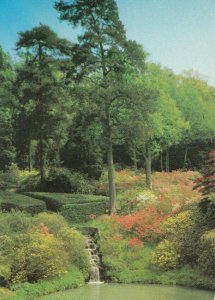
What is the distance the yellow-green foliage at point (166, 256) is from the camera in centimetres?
2028

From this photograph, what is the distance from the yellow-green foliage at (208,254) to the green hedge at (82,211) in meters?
8.35

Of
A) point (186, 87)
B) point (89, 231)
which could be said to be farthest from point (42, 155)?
point (186, 87)

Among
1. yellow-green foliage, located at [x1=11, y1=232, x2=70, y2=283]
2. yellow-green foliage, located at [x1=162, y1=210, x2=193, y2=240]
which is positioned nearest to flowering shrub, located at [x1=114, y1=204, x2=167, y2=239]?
yellow-green foliage, located at [x1=162, y1=210, x2=193, y2=240]

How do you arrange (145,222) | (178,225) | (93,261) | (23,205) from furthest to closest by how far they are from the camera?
(23,205) < (145,222) < (178,225) < (93,261)

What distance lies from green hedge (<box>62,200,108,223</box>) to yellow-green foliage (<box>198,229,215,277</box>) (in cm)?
835

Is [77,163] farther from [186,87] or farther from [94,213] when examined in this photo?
[186,87]

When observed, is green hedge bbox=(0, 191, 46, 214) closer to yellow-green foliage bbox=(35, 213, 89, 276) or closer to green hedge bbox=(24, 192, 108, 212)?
green hedge bbox=(24, 192, 108, 212)

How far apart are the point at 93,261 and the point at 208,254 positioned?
5150 millimetres

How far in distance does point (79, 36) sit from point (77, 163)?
9801 millimetres

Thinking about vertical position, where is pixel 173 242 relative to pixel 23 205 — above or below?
below

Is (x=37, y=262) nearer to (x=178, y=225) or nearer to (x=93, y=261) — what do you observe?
(x=93, y=261)

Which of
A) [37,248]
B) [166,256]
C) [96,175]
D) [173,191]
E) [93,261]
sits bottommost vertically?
[93,261]

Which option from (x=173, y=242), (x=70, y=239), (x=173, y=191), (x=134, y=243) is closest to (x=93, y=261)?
(x=70, y=239)

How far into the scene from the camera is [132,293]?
18.3 meters
